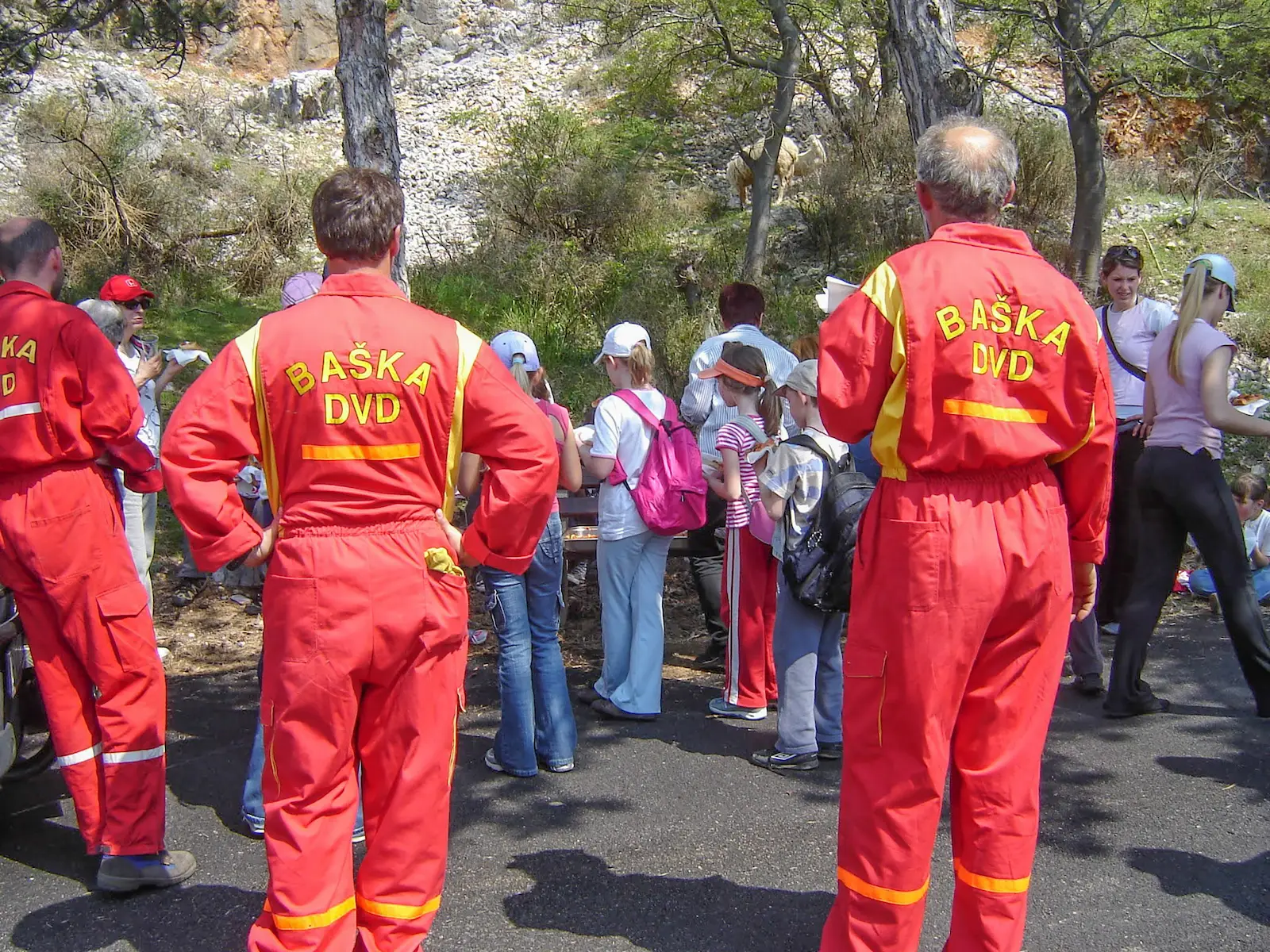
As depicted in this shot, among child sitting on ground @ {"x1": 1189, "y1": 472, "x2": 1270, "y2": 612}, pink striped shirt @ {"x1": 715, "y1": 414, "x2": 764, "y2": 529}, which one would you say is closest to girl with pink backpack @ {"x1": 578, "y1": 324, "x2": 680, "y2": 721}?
pink striped shirt @ {"x1": 715, "y1": 414, "x2": 764, "y2": 529}

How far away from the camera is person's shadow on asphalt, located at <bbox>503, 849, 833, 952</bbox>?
11.0 feet

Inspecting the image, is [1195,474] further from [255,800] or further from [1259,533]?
[255,800]

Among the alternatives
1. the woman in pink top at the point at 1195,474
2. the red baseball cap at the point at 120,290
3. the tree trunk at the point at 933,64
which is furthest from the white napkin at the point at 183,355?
the woman in pink top at the point at 1195,474

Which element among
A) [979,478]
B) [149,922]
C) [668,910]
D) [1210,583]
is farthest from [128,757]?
[1210,583]

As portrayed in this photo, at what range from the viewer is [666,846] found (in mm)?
4016

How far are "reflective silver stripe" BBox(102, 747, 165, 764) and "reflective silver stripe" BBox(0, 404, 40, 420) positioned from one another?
1.12 meters

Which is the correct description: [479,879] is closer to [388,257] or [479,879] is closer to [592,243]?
[388,257]

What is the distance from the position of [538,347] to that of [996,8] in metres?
5.84

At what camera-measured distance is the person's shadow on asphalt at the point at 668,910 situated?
3.37 m

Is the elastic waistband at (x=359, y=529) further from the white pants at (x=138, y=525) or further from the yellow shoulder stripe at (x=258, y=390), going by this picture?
the white pants at (x=138, y=525)

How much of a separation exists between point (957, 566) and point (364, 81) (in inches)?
218

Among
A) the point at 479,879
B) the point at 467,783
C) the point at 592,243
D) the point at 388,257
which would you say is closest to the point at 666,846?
the point at 479,879

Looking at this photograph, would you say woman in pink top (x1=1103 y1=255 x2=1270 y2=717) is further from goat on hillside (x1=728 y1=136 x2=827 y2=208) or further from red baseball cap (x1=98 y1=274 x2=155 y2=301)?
goat on hillside (x1=728 y1=136 x2=827 y2=208)

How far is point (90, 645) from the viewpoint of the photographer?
357 cm
